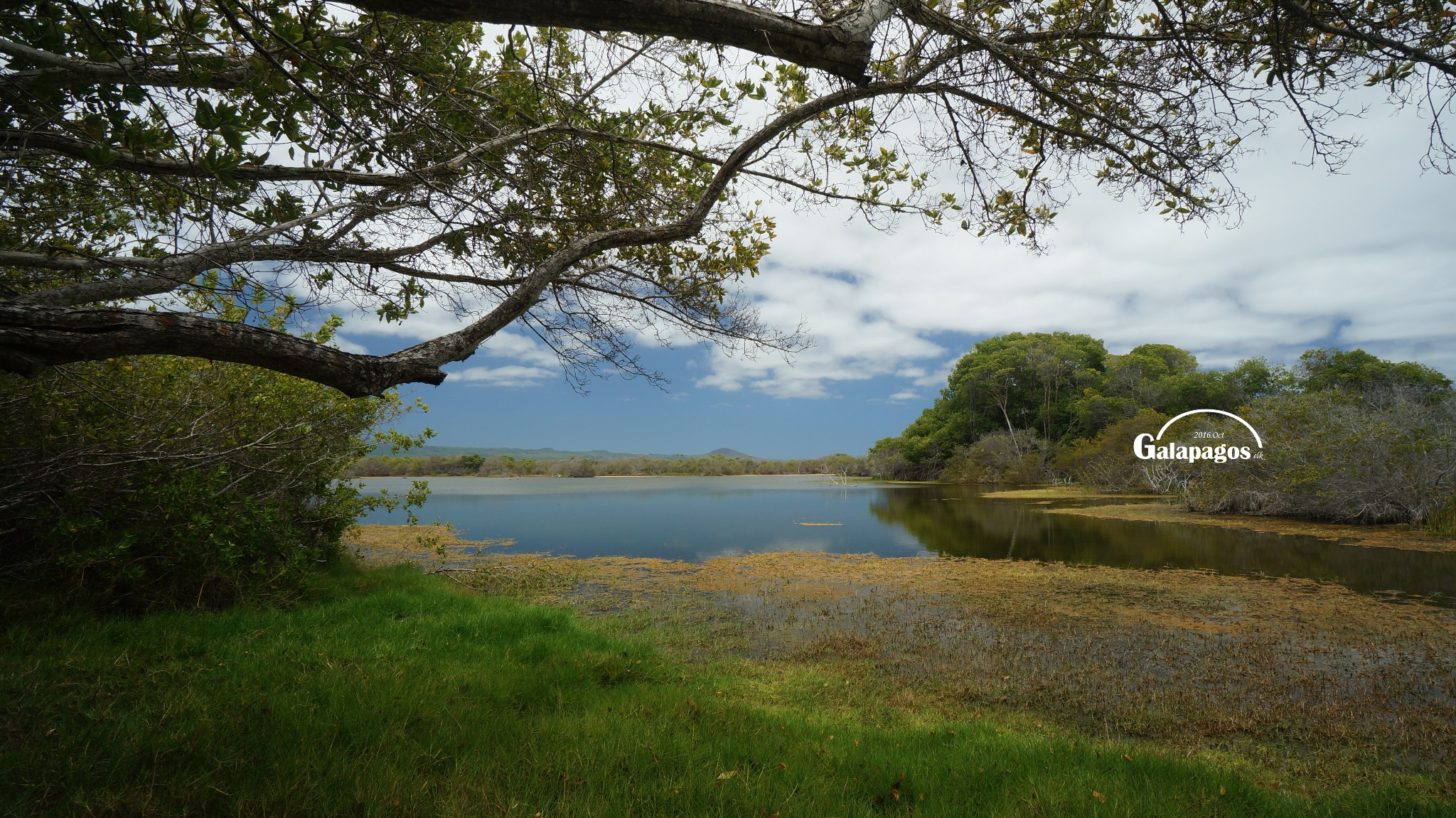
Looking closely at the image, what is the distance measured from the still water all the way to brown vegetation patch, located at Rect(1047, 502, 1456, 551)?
0.67m

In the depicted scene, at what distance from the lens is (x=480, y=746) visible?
2.83 meters

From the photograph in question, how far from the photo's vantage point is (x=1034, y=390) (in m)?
46.6

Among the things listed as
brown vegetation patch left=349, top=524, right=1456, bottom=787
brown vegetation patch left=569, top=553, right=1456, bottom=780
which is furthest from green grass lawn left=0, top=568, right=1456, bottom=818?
brown vegetation patch left=569, top=553, right=1456, bottom=780

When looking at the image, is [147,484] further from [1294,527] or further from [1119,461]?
[1119,461]

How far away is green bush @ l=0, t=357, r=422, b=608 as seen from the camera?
172 inches

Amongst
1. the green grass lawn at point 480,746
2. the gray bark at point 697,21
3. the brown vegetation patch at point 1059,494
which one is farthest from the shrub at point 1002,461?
the gray bark at point 697,21

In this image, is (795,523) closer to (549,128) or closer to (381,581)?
Answer: (381,581)

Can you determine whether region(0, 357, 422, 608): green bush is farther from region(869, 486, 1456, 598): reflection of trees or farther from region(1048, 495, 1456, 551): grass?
region(1048, 495, 1456, 551): grass

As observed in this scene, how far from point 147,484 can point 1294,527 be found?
22615 millimetres

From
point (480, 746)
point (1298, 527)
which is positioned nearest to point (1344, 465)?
point (1298, 527)

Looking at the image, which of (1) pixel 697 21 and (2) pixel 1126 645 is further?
(2) pixel 1126 645

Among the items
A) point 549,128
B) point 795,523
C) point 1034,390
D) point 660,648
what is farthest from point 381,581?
point 1034,390

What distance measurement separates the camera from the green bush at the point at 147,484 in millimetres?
4359

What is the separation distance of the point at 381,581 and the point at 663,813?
6.46 m
